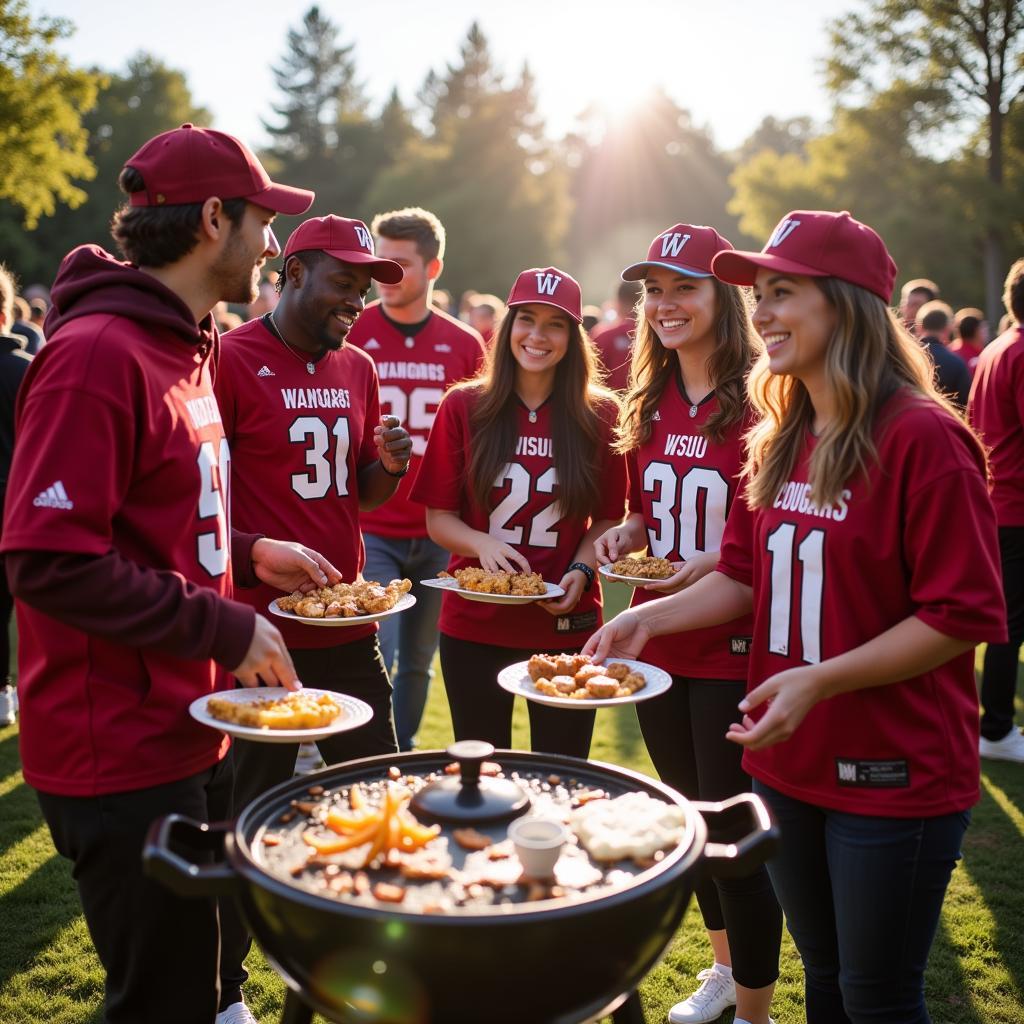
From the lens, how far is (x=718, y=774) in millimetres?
3461

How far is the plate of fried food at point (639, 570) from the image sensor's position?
3611 millimetres

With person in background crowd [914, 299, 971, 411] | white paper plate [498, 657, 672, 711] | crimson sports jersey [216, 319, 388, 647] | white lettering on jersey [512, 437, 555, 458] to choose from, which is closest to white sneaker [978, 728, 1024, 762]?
person in background crowd [914, 299, 971, 411]

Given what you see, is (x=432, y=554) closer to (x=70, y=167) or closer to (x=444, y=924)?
(x=444, y=924)

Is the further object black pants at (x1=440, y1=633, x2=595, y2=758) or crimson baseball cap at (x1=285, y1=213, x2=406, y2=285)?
black pants at (x1=440, y1=633, x2=595, y2=758)

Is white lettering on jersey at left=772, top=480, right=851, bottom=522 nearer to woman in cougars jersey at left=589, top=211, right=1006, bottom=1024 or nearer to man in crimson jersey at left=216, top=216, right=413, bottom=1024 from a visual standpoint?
woman in cougars jersey at left=589, top=211, right=1006, bottom=1024

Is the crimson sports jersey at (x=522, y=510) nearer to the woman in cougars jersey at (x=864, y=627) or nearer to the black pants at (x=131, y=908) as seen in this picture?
the woman in cougars jersey at (x=864, y=627)

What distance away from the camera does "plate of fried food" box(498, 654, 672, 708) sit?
2697 millimetres

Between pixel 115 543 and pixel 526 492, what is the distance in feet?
6.93

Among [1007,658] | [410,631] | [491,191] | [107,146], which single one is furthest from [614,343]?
[107,146]

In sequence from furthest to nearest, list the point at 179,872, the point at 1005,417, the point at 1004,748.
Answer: the point at 1004,748, the point at 1005,417, the point at 179,872

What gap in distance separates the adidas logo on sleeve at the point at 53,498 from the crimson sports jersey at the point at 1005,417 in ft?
17.8

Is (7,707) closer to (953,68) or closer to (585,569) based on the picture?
(585,569)

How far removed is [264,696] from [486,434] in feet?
6.26

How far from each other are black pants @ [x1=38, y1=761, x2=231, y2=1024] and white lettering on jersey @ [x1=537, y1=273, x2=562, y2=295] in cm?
255
